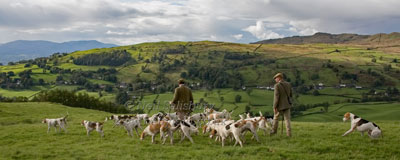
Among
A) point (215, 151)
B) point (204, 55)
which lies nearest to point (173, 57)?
point (204, 55)

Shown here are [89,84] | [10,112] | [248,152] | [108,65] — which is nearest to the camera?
[248,152]

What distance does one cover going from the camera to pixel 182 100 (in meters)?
16.4

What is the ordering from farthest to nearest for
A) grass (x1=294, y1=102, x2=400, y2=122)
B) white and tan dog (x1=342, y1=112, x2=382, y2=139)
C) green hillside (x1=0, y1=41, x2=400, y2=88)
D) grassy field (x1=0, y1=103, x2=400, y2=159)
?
1. green hillside (x1=0, y1=41, x2=400, y2=88)
2. grass (x1=294, y1=102, x2=400, y2=122)
3. white and tan dog (x1=342, y1=112, x2=382, y2=139)
4. grassy field (x1=0, y1=103, x2=400, y2=159)

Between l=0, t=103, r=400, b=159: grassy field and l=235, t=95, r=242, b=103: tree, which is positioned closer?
l=0, t=103, r=400, b=159: grassy field

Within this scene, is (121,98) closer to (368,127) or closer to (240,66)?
(240,66)

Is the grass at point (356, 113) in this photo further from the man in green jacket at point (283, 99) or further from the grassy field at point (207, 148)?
the man in green jacket at point (283, 99)

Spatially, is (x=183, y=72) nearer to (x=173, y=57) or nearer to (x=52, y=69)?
(x=173, y=57)

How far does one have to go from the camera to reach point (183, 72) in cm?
12975

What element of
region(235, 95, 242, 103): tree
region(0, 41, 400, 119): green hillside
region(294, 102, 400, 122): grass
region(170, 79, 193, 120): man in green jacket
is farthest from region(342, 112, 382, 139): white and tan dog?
region(235, 95, 242, 103): tree

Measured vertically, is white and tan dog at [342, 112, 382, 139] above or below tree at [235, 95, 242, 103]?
above

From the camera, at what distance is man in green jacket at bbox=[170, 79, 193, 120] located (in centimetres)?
1625

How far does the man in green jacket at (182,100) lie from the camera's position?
53.3 feet

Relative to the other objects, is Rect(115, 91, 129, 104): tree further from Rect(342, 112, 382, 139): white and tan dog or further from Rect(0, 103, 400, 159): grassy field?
Rect(342, 112, 382, 139): white and tan dog

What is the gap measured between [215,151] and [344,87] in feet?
336
